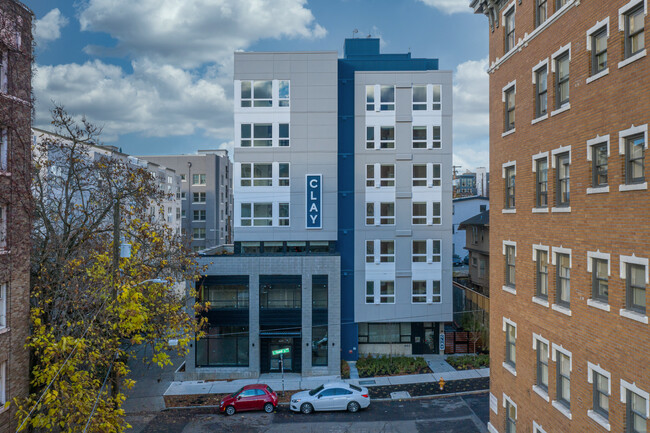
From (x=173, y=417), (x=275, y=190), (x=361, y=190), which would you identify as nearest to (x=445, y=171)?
(x=361, y=190)

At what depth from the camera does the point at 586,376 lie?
42.8 feet

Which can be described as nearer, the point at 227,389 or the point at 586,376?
the point at 586,376

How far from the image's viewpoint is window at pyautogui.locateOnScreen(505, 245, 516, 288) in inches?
723

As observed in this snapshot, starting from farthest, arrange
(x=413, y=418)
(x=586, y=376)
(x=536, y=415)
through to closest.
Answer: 1. (x=413, y=418)
2. (x=536, y=415)
3. (x=586, y=376)

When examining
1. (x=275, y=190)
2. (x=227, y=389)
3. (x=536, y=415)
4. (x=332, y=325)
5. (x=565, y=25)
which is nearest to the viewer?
(x=565, y=25)

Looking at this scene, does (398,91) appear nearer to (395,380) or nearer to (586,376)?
(395,380)

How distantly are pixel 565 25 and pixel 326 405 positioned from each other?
2021 centimetres

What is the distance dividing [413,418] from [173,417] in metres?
12.4

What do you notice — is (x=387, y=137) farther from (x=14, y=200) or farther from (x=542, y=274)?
(x=14, y=200)

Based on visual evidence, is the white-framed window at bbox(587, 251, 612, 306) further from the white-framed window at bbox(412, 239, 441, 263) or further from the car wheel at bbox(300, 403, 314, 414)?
the white-framed window at bbox(412, 239, 441, 263)

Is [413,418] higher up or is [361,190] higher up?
[361,190]

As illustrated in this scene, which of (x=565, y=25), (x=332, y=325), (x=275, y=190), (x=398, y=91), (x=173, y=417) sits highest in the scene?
(x=398, y=91)

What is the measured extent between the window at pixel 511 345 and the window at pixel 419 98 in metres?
18.8

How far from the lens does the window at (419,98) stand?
32875mm
